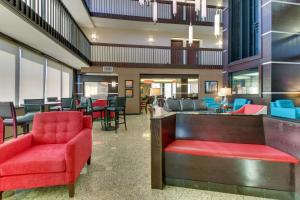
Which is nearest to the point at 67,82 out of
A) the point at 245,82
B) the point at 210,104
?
the point at 210,104

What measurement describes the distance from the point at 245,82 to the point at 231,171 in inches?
237

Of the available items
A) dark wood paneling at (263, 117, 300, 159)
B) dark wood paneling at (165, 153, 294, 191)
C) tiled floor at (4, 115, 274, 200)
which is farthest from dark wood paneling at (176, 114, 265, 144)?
tiled floor at (4, 115, 274, 200)

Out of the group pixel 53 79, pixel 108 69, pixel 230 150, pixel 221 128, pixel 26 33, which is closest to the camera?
pixel 230 150

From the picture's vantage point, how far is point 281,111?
12.9ft

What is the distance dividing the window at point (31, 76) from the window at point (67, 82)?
2086 mm

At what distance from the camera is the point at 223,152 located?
86.8 inches

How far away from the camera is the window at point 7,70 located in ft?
15.7

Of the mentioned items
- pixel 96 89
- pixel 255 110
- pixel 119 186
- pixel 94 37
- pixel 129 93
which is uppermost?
pixel 94 37

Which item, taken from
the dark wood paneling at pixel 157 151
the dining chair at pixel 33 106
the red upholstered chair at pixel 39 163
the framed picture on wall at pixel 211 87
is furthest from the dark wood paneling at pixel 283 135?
the framed picture on wall at pixel 211 87

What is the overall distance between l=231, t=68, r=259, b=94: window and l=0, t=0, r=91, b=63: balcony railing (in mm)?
6316

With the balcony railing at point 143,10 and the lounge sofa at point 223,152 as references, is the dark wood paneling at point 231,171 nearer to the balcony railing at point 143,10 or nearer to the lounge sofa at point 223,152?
the lounge sofa at point 223,152

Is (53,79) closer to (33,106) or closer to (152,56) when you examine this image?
(33,106)

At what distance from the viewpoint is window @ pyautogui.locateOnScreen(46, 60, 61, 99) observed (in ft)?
24.1

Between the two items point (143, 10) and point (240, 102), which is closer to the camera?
point (240, 102)
